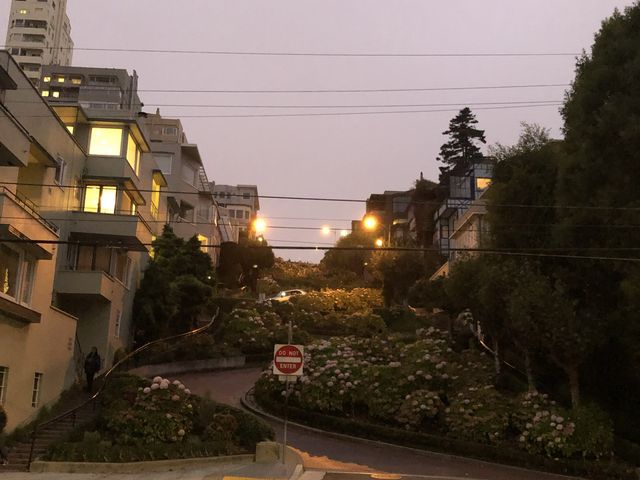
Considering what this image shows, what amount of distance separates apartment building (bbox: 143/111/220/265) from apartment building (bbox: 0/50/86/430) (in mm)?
18370

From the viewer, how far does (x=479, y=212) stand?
44.1 meters

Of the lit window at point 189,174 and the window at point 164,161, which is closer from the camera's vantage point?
the window at point 164,161

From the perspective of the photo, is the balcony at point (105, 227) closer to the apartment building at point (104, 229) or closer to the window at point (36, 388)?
the apartment building at point (104, 229)

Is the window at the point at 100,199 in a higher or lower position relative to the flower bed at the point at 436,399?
higher

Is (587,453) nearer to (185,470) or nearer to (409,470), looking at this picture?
(409,470)

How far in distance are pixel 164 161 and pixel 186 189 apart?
269 centimetres

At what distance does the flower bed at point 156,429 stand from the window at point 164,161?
3403 cm

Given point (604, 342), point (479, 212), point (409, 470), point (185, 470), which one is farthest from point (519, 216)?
point (479, 212)

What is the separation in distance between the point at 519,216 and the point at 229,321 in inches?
744

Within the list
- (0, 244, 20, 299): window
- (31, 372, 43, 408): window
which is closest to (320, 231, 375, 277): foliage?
(31, 372, 43, 408): window

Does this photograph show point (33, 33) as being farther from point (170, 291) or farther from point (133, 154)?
point (170, 291)

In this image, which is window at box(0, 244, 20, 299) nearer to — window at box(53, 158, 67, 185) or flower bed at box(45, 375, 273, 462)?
flower bed at box(45, 375, 273, 462)

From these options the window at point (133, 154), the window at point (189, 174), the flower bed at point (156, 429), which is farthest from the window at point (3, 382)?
the window at point (189, 174)

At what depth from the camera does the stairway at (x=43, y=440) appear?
50.3 ft
